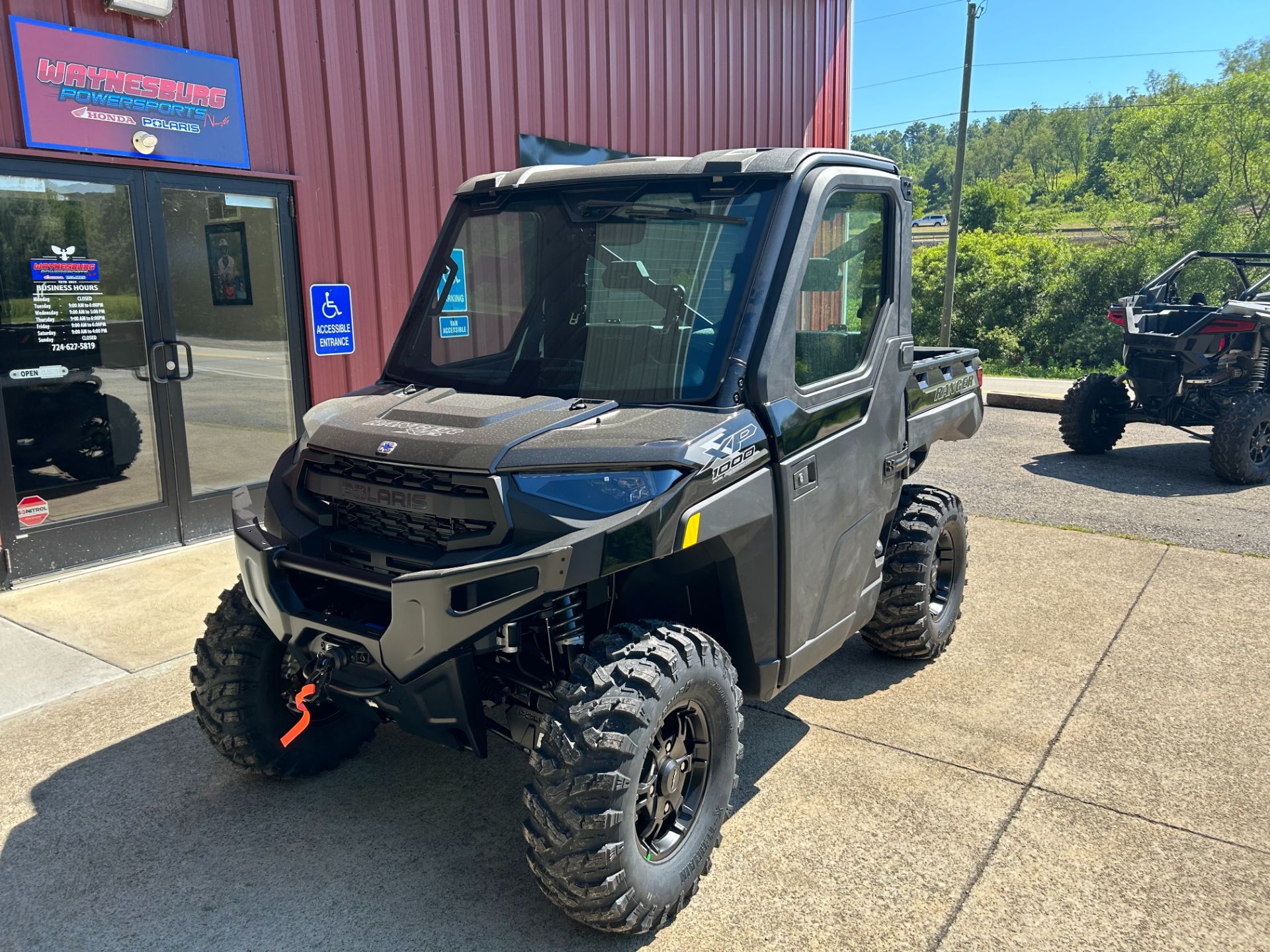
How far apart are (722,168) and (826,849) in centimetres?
228

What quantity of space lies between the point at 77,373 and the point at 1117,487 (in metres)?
8.09

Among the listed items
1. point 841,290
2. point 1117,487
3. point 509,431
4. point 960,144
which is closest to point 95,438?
point 509,431

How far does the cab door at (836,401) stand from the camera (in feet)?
10.4

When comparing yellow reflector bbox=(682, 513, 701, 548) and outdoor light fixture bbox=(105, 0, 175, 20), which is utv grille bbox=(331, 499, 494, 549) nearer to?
yellow reflector bbox=(682, 513, 701, 548)

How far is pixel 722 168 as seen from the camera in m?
3.24

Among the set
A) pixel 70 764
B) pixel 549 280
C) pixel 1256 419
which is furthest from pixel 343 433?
pixel 1256 419

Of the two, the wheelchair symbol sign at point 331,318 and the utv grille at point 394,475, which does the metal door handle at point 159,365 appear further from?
the utv grille at point 394,475

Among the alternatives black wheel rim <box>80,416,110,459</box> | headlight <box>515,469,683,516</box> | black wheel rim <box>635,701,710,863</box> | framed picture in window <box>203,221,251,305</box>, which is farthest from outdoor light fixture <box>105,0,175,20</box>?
black wheel rim <box>635,701,710,863</box>

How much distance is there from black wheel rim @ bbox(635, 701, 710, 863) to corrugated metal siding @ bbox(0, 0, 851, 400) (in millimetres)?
5118

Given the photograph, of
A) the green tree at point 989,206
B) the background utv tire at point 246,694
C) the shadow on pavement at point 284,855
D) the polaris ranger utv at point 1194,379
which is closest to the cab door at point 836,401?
the shadow on pavement at point 284,855

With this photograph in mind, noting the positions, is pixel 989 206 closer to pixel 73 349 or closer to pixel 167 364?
pixel 167 364

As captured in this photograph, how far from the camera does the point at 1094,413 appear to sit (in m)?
9.78

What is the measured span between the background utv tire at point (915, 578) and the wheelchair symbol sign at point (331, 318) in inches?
182

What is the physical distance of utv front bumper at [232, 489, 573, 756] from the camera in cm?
252
